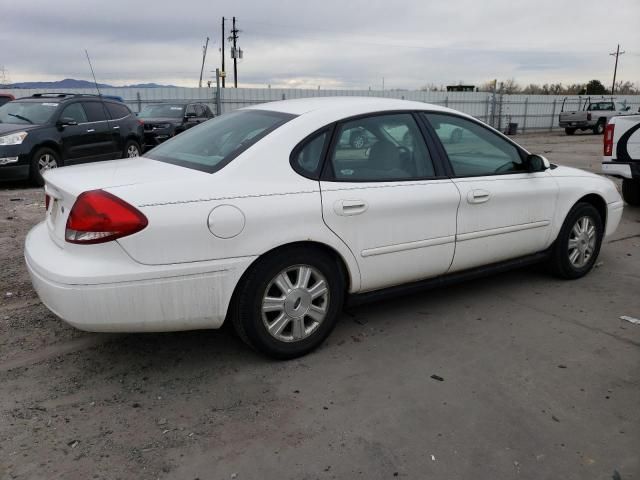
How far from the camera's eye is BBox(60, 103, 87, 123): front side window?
10445 millimetres

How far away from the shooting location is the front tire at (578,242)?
478 cm

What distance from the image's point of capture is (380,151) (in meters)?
3.78

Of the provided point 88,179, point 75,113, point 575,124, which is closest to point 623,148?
point 88,179

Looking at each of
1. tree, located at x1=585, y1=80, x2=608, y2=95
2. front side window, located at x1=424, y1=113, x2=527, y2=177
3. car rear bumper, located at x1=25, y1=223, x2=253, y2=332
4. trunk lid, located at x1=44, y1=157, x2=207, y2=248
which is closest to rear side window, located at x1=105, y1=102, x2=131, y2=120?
trunk lid, located at x1=44, y1=157, x2=207, y2=248

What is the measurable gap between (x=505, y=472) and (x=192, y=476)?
1340 millimetres

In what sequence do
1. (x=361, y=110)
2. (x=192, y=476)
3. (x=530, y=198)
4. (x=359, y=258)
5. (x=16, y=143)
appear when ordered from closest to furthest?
1. (x=192, y=476)
2. (x=359, y=258)
3. (x=361, y=110)
4. (x=530, y=198)
5. (x=16, y=143)

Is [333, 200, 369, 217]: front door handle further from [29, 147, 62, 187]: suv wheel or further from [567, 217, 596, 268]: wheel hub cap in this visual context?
[29, 147, 62, 187]: suv wheel

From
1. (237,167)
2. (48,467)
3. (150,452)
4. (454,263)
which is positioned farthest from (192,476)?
(454,263)

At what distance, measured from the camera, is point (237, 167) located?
318 centimetres

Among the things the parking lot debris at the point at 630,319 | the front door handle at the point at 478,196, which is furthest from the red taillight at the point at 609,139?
the front door handle at the point at 478,196

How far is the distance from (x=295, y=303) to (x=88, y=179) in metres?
1.35

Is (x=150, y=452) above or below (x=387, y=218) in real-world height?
below

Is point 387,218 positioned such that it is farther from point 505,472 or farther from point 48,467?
point 48,467

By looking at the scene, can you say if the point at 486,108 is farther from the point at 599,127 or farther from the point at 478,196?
the point at 478,196
